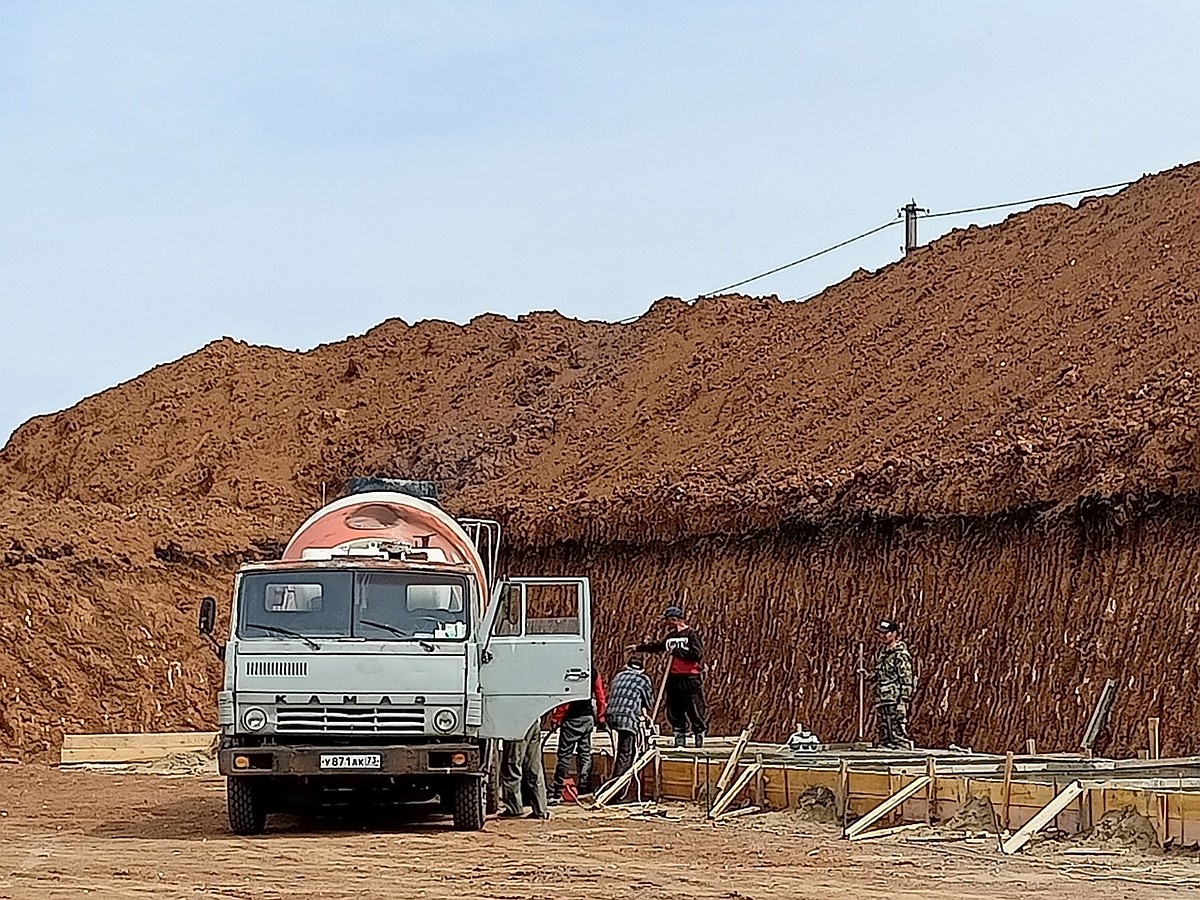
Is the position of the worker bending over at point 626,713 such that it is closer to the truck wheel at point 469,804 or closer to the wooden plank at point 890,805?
the truck wheel at point 469,804

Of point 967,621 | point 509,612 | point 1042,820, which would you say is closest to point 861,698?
point 967,621

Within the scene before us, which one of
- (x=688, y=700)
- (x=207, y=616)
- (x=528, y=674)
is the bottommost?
(x=688, y=700)

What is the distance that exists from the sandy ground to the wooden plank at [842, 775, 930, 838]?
0.69 ft

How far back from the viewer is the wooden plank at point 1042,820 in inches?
548

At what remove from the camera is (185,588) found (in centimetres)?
3569

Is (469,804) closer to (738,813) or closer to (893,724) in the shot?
(738,813)

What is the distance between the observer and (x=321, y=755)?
51.6ft

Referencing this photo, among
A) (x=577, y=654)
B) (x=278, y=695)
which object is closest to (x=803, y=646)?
(x=577, y=654)

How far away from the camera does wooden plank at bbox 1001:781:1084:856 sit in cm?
1392

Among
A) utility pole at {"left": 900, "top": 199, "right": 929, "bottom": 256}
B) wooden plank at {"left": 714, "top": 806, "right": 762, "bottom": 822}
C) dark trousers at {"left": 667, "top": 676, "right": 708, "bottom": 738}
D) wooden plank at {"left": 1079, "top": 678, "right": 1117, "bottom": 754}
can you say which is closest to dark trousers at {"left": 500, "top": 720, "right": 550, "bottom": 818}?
wooden plank at {"left": 714, "top": 806, "right": 762, "bottom": 822}

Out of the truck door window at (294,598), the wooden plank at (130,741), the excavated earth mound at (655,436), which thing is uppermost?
the excavated earth mound at (655,436)

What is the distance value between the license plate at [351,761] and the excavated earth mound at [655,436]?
9.37 m

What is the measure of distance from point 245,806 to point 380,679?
1.80 m

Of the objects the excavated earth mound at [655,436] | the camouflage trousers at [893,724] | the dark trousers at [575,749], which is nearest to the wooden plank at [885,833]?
the dark trousers at [575,749]
